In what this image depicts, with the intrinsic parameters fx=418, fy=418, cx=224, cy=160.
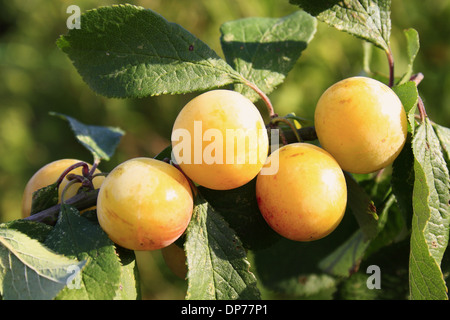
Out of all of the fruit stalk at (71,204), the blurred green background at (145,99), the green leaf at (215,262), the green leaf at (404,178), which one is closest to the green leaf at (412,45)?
the green leaf at (404,178)

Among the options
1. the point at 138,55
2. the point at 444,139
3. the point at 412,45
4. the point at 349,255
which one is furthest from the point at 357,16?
the point at 349,255

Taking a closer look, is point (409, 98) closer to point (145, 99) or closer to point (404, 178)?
point (404, 178)

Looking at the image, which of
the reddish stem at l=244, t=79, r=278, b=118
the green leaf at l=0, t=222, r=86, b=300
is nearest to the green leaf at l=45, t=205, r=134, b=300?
the green leaf at l=0, t=222, r=86, b=300

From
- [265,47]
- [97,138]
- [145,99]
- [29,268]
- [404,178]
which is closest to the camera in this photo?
[29,268]

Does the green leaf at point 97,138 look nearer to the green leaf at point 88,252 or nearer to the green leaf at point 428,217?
the green leaf at point 88,252

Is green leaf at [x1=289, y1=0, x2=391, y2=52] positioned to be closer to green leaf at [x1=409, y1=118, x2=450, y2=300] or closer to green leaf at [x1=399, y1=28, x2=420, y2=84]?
green leaf at [x1=399, y1=28, x2=420, y2=84]
